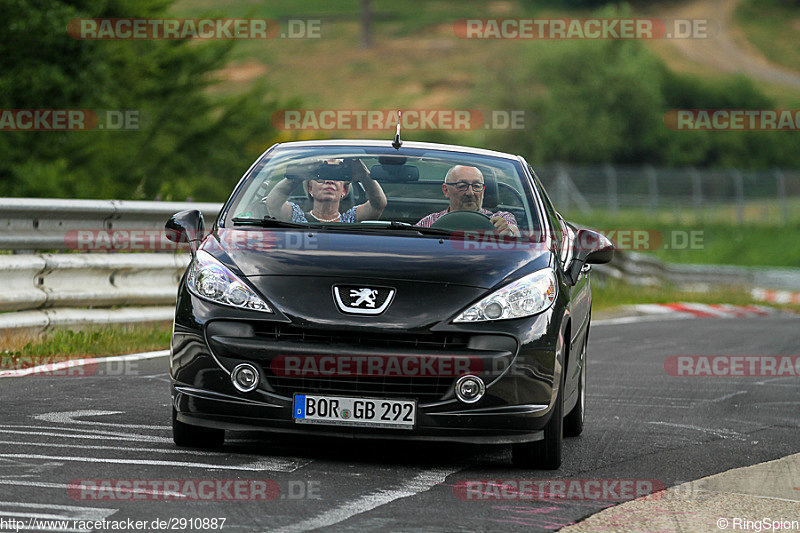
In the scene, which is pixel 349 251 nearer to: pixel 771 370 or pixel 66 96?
pixel 771 370

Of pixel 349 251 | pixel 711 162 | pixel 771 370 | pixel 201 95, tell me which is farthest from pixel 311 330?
pixel 711 162

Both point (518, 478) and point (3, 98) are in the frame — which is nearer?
point (518, 478)

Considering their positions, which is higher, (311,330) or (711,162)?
(711,162)

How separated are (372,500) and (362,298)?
43.0 inches

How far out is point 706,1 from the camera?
139375mm

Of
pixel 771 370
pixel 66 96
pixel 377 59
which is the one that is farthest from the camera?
pixel 377 59

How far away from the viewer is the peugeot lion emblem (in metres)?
6.70

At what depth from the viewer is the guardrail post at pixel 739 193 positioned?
52.7m

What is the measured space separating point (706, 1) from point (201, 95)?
350ft

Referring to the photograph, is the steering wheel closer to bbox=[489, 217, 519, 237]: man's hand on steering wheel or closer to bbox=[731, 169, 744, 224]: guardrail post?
bbox=[489, 217, 519, 237]: man's hand on steering wheel

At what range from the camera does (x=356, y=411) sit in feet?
21.9

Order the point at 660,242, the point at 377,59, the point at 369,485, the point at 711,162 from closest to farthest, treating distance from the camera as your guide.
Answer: the point at 369,485 < the point at 660,242 < the point at 711,162 < the point at 377,59

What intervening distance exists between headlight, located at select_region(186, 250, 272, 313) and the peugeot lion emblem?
33 centimetres

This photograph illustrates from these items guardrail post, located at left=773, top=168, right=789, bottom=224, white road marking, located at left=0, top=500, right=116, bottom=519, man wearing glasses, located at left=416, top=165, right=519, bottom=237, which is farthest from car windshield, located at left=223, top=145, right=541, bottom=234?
guardrail post, located at left=773, top=168, right=789, bottom=224
